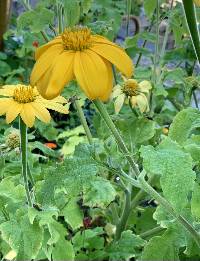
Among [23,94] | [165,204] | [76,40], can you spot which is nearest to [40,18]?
[23,94]

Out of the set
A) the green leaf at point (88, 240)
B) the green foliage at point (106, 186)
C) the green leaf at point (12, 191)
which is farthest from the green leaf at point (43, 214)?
the green leaf at point (88, 240)

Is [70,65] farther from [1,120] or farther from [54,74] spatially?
[1,120]

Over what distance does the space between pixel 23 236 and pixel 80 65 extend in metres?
0.37

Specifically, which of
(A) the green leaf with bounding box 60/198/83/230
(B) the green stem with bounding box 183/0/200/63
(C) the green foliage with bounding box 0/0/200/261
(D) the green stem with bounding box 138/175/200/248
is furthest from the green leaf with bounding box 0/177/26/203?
(B) the green stem with bounding box 183/0/200/63

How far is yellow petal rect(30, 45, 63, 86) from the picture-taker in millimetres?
930

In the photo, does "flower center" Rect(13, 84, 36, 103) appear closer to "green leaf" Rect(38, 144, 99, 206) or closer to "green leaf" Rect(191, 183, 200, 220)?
"green leaf" Rect(38, 144, 99, 206)

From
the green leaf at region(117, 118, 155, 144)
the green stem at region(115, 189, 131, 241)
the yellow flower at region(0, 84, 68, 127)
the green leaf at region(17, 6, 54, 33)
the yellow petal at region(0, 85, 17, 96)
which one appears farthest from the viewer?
the green leaf at region(17, 6, 54, 33)

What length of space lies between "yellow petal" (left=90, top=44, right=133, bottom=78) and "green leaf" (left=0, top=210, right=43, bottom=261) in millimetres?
362

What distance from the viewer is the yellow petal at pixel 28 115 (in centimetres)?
107

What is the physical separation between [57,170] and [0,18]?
8.52 feet

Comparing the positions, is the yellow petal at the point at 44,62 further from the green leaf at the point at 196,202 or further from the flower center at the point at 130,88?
the flower center at the point at 130,88

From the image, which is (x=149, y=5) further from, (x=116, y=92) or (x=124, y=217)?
(x=124, y=217)

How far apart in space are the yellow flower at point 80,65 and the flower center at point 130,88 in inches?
27.4

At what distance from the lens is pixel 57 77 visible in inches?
35.1
